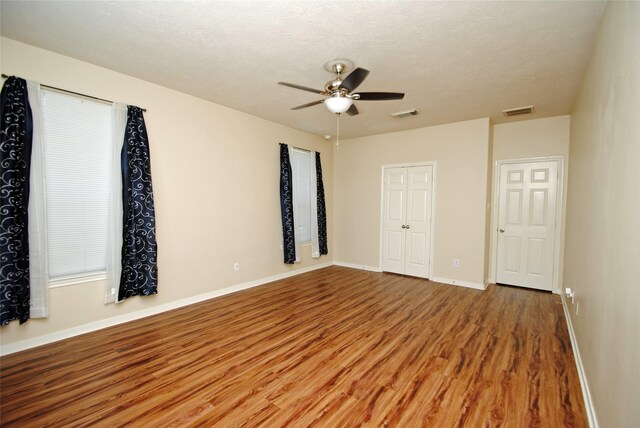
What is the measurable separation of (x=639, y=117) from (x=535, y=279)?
167 inches

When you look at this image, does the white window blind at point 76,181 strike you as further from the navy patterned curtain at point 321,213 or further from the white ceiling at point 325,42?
the navy patterned curtain at point 321,213

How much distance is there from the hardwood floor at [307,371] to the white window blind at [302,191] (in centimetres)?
206

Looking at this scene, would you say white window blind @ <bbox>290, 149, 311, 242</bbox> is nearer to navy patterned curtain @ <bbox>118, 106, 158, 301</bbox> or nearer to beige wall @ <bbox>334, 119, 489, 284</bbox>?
beige wall @ <bbox>334, 119, 489, 284</bbox>

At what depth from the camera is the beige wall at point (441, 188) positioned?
15.3 feet

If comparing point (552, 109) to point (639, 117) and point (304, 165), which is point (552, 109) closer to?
point (639, 117)

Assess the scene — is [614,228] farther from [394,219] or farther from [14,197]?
[14,197]

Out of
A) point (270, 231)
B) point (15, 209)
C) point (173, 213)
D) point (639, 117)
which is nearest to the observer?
point (639, 117)

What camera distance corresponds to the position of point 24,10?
2.14 m

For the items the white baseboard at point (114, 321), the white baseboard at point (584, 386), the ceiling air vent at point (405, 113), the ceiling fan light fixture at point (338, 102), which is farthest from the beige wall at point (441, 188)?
the ceiling fan light fixture at point (338, 102)

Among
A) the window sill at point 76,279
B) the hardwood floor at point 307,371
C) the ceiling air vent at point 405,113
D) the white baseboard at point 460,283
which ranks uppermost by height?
the ceiling air vent at point 405,113

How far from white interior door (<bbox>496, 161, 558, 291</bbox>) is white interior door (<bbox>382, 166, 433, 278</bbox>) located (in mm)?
1199

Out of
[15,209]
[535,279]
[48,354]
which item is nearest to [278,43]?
[15,209]

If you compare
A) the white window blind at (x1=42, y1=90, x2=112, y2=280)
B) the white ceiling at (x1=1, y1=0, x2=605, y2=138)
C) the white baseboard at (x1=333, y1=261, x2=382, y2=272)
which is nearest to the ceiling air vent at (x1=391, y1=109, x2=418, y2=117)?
the white ceiling at (x1=1, y1=0, x2=605, y2=138)

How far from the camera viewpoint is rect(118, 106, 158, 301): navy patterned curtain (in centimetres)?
315
